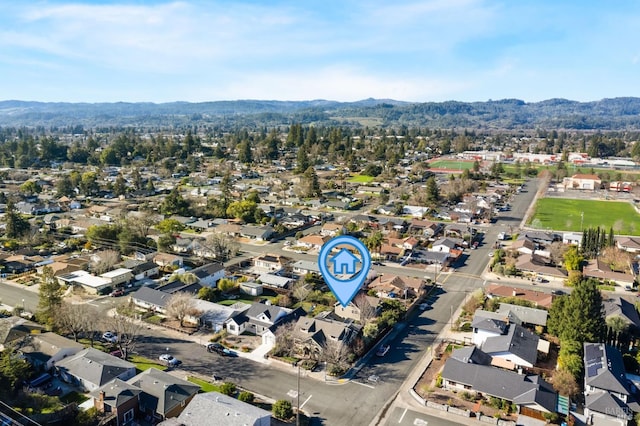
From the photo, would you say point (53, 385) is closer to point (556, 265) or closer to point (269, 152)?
point (556, 265)

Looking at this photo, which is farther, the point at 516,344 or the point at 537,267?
the point at 537,267

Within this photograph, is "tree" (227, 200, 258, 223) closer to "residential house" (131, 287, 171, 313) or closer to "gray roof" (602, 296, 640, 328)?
"residential house" (131, 287, 171, 313)

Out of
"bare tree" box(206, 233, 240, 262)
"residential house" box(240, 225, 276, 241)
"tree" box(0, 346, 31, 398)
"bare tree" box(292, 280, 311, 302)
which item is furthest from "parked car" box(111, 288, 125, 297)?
"residential house" box(240, 225, 276, 241)

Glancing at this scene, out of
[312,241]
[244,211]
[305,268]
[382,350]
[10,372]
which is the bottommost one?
[382,350]

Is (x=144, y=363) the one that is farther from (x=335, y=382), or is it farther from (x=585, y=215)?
(x=585, y=215)

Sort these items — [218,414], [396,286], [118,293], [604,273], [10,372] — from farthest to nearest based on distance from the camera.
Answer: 1. [604,273]
2. [118,293]
3. [396,286]
4. [10,372]
5. [218,414]

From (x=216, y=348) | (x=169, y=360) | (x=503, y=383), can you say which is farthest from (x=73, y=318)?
(x=503, y=383)
